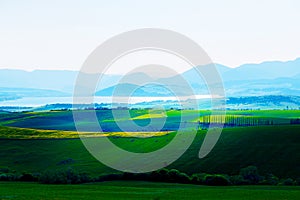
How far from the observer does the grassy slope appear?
116 meters

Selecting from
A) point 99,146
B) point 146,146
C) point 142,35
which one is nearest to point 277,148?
point 146,146

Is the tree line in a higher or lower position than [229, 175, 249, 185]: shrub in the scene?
higher

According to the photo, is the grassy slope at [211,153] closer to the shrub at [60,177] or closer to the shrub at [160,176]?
the shrub at [160,176]

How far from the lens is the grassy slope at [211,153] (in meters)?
116

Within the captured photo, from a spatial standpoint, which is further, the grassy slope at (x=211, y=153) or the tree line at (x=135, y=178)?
the grassy slope at (x=211, y=153)

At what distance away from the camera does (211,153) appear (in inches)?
5148

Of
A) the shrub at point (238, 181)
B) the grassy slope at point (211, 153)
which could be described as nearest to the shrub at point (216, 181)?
the shrub at point (238, 181)

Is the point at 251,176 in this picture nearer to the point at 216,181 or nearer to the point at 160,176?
the point at 216,181

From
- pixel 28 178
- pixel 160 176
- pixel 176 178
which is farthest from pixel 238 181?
pixel 28 178

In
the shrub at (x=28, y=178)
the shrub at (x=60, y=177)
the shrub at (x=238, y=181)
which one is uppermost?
the shrub at (x=60, y=177)

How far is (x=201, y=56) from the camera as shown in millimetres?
61000

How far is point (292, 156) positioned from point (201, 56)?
68859mm

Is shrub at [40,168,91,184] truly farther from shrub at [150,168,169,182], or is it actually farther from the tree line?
shrub at [150,168,169,182]

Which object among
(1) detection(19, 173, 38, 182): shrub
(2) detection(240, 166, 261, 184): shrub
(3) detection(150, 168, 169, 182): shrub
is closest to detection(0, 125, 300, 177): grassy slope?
(2) detection(240, 166, 261, 184): shrub
